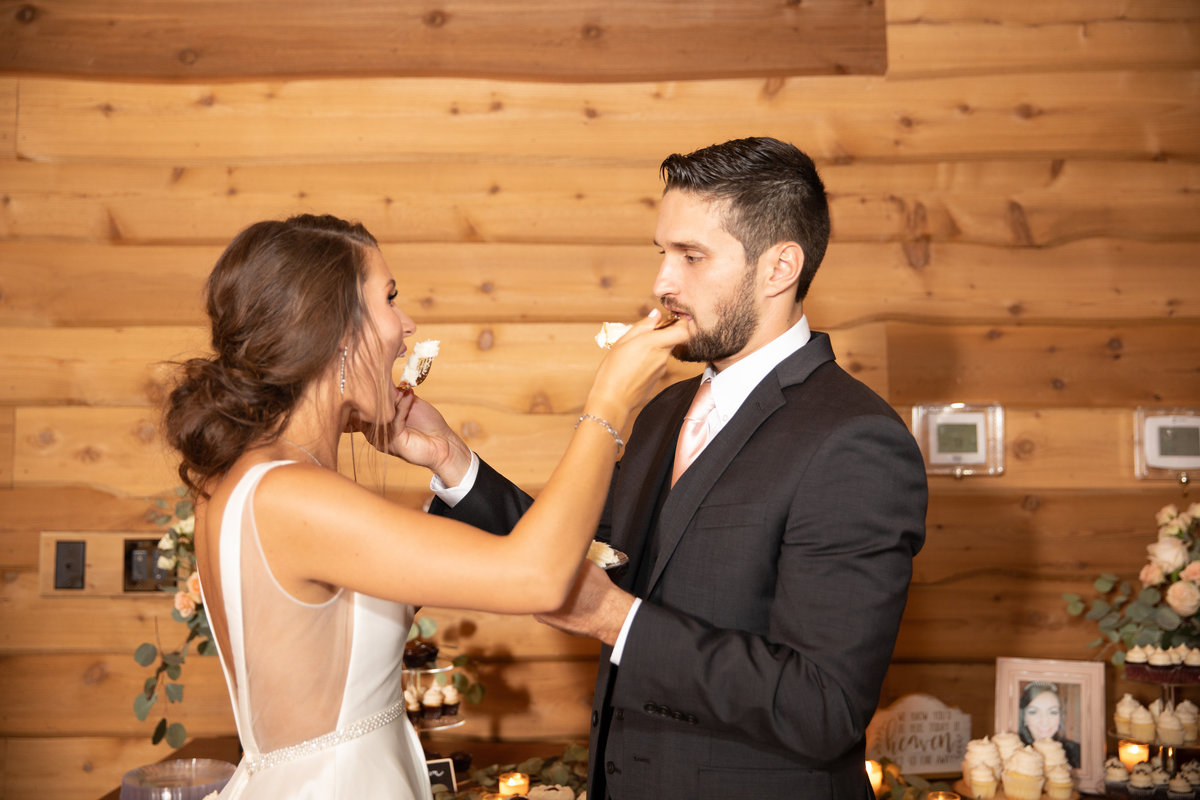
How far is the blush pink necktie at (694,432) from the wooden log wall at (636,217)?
112cm

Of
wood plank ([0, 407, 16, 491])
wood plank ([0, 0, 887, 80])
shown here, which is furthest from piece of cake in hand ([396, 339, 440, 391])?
wood plank ([0, 407, 16, 491])

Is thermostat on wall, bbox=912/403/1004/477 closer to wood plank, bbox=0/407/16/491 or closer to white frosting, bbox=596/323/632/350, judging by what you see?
white frosting, bbox=596/323/632/350

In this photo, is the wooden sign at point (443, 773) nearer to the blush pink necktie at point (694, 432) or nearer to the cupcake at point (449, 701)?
the cupcake at point (449, 701)

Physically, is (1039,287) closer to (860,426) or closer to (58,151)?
(860,426)

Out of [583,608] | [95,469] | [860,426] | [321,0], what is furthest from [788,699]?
[321,0]

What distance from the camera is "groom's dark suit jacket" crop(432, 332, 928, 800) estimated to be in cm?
147

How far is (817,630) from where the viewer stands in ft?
4.88

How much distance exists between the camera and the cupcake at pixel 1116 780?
103 inches

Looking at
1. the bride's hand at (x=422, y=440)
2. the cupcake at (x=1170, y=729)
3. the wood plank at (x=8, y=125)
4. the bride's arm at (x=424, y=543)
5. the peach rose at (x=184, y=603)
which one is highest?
the wood plank at (x=8, y=125)

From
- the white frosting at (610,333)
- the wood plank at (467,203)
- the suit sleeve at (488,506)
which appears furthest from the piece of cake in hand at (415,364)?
the wood plank at (467,203)

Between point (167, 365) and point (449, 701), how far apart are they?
137cm

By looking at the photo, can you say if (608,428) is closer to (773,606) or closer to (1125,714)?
(773,606)

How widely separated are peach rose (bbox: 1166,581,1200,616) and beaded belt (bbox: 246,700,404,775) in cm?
215

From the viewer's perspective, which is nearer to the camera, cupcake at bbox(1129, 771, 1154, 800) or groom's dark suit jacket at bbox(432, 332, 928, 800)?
groom's dark suit jacket at bbox(432, 332, 928, 800)
